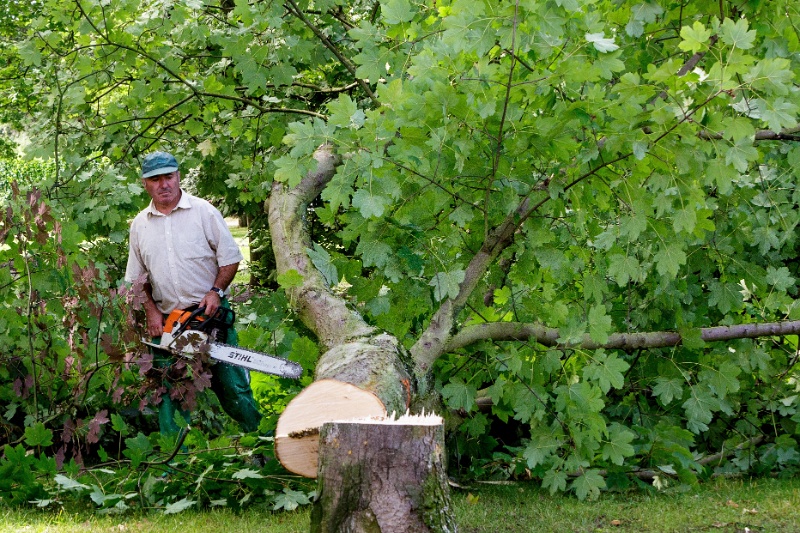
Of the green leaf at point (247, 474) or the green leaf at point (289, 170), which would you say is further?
the green leaf at point (247, 474)

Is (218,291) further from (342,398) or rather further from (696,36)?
(696,36)

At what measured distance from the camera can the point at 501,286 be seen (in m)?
5.43

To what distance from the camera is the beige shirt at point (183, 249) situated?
561cm

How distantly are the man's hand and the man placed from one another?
0.07 m

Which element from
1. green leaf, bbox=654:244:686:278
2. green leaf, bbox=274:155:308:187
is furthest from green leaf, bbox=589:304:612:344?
green leaf, bbox=274:155:308:187

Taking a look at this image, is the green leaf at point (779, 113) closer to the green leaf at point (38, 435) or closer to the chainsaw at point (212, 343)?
the chainsaw at point (212, 343)

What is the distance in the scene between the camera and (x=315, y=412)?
363 centimetres

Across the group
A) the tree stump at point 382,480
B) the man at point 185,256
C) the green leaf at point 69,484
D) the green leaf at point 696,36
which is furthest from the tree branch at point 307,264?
the green leaf at point 696,36

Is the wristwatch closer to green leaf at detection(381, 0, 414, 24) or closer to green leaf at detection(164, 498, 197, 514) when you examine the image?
green leaf at detection(164, 498, 197, 514)

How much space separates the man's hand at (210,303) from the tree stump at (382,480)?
7.60 ft

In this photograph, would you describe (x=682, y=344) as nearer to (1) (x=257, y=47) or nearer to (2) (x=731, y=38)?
(2) (x=731, y=38)

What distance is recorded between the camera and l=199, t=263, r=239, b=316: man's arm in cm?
539

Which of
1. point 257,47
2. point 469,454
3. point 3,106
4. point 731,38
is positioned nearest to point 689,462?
point 469,454

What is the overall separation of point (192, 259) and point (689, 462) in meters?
3.15
